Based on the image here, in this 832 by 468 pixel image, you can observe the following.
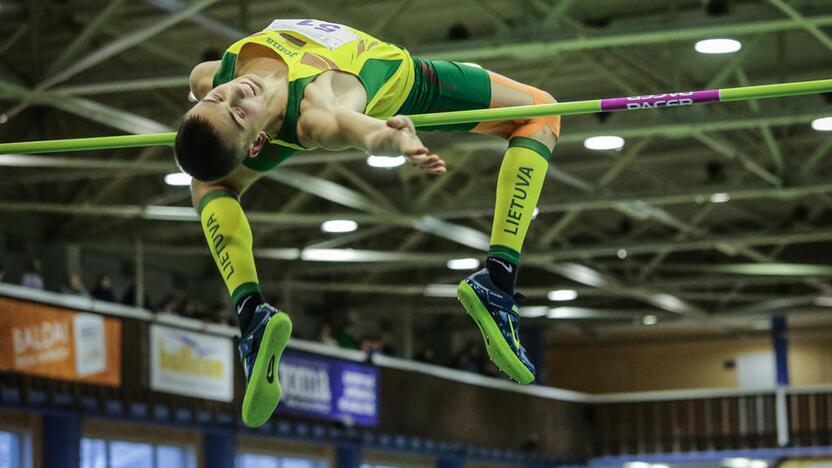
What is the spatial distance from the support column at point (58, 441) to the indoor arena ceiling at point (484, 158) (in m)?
2.86

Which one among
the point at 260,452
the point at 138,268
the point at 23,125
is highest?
the point at 23,125

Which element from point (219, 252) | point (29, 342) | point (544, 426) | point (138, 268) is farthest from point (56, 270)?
point (219, 252)

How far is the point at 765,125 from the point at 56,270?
10451 mm

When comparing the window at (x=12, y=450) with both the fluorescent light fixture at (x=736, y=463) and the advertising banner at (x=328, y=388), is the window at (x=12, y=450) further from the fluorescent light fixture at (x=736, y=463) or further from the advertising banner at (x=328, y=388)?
the fluorescent light fixture at (x=736, y=463)

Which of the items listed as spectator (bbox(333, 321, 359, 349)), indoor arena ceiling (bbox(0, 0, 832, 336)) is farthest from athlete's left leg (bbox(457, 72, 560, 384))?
spectator (bbox(333, 321, 359, 349))

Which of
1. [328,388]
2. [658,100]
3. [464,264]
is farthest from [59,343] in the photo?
[658,100]

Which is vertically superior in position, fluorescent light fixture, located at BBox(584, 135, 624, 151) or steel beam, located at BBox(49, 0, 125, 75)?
steel beam, located at BBox(49, 0, 125, 75)

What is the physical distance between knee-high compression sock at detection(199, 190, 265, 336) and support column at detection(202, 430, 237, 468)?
15.0 metres

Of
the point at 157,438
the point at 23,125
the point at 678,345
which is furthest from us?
the point at 678,345

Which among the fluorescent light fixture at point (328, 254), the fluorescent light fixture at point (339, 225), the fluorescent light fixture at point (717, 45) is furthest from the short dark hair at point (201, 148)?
the fluorescent light fixture at point (328, 254)

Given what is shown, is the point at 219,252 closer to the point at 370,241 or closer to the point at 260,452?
the point at 260,452

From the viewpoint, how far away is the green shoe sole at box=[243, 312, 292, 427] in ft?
20.5

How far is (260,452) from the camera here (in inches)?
920

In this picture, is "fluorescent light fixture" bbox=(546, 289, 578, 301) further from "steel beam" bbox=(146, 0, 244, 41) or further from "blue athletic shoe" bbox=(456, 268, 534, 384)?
"blue athletic shoe" bbox=(456, 268, 534, 384)
